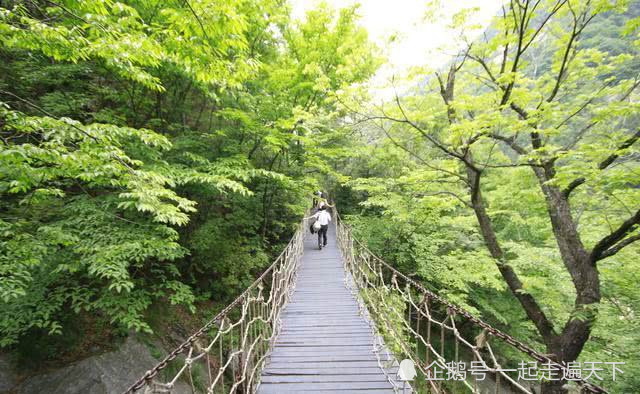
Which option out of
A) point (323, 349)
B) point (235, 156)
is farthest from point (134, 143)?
point (323, 349)

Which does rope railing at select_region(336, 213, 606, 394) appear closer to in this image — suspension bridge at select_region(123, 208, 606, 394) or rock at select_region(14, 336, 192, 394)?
suspension bridge at select_region(123, 208, 606, 394)

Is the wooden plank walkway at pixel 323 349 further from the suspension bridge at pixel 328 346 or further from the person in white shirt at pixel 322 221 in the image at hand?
the person in white shirt at pixel 322 221

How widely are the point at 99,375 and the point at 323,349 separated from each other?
3739 millimetres

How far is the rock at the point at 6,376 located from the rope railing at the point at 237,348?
1970mm

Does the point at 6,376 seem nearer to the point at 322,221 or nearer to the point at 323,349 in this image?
the point at 323,349

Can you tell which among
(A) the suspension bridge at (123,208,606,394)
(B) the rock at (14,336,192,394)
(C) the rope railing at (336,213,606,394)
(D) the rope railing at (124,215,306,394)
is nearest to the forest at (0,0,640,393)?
(B) the rock at (14,336,192,394)

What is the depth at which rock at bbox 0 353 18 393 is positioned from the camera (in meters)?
3.95

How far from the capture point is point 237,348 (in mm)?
4645

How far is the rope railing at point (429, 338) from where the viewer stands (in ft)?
5.36

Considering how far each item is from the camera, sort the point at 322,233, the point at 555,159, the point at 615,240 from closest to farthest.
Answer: the point at 615,240
the point at 555,159
the point at 322,233

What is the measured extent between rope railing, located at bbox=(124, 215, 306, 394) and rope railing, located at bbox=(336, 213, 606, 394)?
1506 millimetres

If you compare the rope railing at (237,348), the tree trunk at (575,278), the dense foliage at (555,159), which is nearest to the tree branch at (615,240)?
the dense foliage at (555,159)

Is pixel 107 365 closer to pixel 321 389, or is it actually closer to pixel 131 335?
pixel 131 335

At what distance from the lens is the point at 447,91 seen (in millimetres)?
5668
